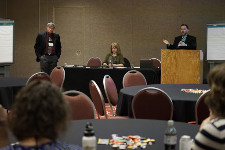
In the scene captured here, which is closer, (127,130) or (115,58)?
(127,130)

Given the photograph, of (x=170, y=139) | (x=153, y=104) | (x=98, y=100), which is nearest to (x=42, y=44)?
(x=98, y=100)

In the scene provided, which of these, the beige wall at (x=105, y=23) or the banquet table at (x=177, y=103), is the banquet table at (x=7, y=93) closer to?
the banquet table at (x=177, y=103)

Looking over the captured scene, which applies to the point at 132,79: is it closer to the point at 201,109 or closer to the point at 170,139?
the point at 201,109

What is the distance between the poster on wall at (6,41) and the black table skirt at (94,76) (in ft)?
4.91

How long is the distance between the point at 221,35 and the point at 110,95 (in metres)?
5.43

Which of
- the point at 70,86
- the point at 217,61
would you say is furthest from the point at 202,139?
the point at 217,61

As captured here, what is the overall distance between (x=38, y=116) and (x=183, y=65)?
21.6 ft

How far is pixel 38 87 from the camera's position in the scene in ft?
5.11

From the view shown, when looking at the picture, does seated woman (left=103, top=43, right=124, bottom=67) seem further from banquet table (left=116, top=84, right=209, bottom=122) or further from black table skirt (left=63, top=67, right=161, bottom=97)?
banquet table (left=116, top=84, right=209, bottom=122)

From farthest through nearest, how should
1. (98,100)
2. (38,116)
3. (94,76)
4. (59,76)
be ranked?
(94,76) → (59,76) → (98,100) → (38,116)

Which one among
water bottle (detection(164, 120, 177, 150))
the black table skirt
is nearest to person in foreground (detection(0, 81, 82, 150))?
water bottle (detection(164, 120, 177, 150))

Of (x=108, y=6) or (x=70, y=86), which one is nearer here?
(x=70, y=86)

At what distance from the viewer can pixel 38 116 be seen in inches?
58.4

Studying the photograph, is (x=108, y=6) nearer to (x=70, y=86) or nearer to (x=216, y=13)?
(x=216, y=13)
